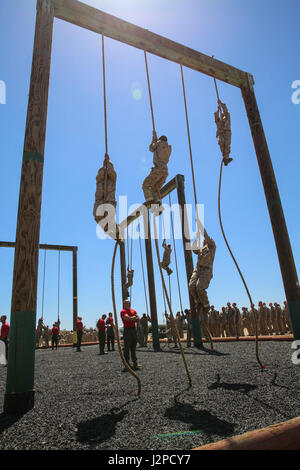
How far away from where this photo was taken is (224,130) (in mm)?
4250

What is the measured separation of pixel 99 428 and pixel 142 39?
5.18m

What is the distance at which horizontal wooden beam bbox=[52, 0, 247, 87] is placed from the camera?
4047 mm

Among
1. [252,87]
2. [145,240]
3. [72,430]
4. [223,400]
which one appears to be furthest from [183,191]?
[72,430]

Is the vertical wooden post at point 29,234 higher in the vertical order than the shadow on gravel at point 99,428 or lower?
higher

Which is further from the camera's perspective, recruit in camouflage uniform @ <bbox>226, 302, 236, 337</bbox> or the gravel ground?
recruit in camouflage uniform @ <bbox>226, 302, 236, 337</bbox>

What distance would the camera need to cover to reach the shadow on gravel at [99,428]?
191 centimetres

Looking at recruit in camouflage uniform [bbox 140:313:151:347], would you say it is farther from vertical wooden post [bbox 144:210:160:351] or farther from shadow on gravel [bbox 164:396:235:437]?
shadow on gravel [bbox 164:396:235:437]

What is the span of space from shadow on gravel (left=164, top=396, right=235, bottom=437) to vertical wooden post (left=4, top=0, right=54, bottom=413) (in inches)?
57.3

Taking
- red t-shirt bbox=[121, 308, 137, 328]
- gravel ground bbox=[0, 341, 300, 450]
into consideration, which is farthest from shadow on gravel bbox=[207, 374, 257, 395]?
red t-shirt bbox=[121, 308, 137, 328]

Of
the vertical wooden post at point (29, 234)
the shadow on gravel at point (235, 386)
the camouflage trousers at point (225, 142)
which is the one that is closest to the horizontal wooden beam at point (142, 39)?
the vertical wooden post at point (29, 234)

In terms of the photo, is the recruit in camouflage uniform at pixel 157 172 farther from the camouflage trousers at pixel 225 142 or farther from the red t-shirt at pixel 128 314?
the red t-shirt at pixel 128 314

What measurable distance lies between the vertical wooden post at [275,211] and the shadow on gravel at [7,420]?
3.75m

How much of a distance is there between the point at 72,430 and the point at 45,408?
0.79m

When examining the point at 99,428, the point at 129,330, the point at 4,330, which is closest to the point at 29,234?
the point at 99,428
